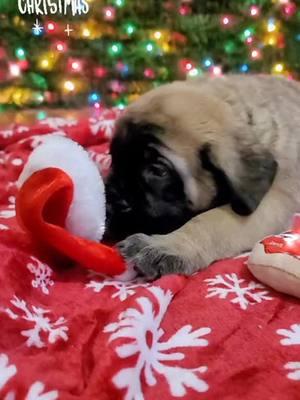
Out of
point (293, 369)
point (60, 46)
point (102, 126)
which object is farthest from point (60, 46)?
point (293, 369)

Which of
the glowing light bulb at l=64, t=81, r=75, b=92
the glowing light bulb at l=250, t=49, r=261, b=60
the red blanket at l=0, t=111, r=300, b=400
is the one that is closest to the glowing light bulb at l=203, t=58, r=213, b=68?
the glowing light bulb at l=250, t=49, r=261, b=60

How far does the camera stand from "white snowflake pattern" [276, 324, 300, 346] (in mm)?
1452

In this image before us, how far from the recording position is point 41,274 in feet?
5.63

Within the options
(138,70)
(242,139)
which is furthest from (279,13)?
(242,139)

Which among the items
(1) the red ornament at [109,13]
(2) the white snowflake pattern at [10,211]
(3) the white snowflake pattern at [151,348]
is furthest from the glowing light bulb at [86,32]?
(3) the white snowflake pattern at [151,348]

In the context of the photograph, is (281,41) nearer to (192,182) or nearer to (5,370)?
(192,182)

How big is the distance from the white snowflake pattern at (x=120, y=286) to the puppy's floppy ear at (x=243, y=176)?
41cm

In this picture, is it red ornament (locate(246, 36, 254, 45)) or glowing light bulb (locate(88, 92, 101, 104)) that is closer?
red ornament (locate(246, 36, 254, 45))

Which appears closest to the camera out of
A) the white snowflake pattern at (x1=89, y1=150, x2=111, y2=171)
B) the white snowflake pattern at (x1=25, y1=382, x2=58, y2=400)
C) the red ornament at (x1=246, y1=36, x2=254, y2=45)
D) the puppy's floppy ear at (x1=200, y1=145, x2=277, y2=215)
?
the white snowflake pattern at (x1=25, y1=382, x2=58, y2=400)

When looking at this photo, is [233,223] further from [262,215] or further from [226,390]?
[226,390]

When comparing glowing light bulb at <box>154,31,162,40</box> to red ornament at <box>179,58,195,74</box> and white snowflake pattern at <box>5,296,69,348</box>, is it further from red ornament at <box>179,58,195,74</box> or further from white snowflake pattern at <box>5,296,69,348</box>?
white snowflake pattern at <box>5,296,69,348</box>

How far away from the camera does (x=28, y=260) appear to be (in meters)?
1.71

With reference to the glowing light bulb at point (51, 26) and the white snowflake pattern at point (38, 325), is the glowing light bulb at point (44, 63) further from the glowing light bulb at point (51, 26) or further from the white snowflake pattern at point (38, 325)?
the white snowflake pattern at point (38, 325)

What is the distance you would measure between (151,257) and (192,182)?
1.00 ft
